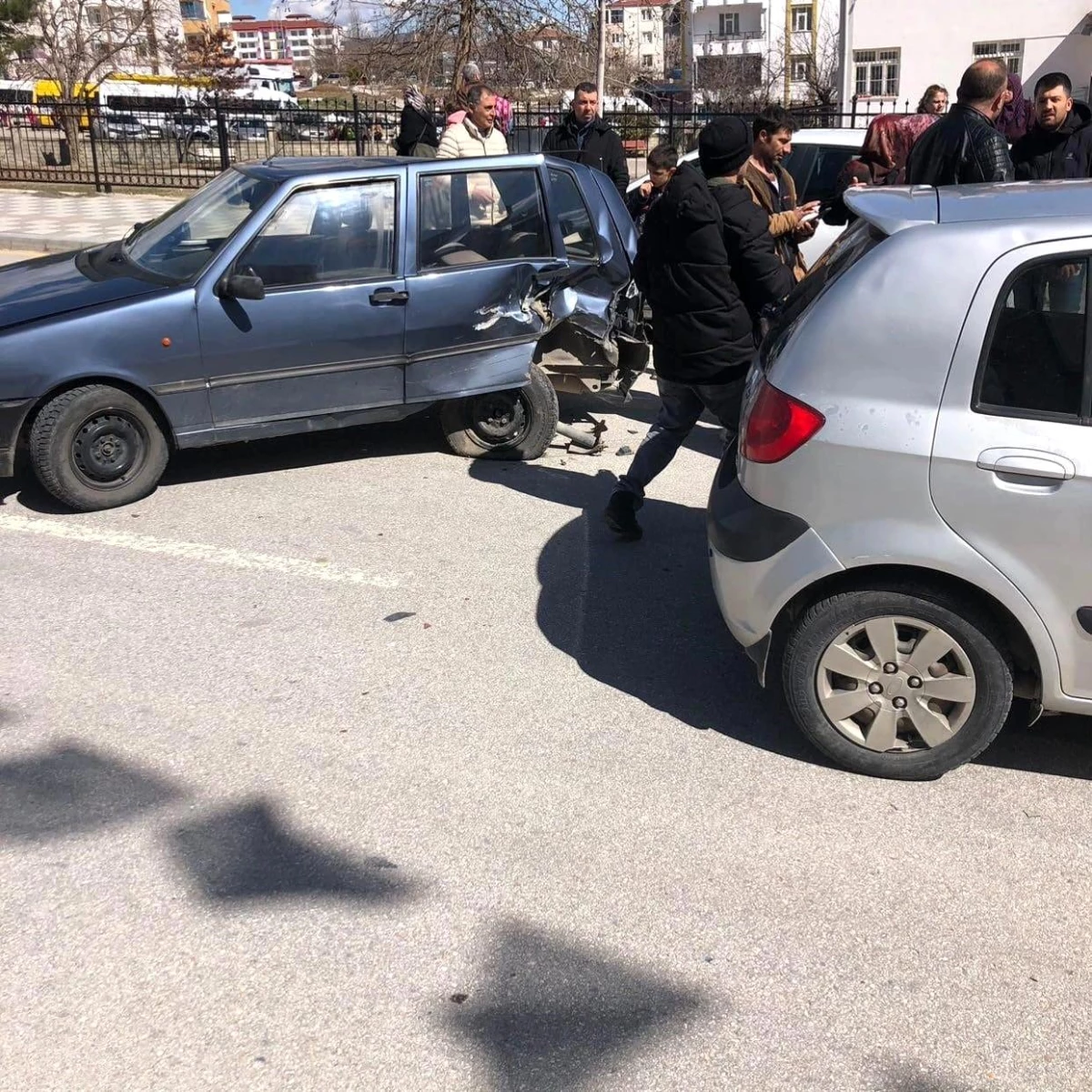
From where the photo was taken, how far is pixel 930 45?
1687 inches

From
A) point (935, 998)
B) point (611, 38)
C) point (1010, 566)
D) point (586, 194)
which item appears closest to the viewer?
point (935, 998)

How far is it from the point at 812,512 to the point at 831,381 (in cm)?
39

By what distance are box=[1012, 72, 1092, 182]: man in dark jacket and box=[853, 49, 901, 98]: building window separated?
133ft

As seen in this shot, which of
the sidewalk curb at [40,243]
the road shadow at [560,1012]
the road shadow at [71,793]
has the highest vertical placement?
the sidewalk curb at [40,243]

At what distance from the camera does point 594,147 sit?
9344 mm

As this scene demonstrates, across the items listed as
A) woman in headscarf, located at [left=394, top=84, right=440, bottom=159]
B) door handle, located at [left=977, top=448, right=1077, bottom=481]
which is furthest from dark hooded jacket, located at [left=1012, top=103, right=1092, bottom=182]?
woman in headscarf, located at [left=394, top=84, right=440, bottom=159]

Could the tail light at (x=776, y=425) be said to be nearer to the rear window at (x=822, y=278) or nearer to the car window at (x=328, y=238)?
the rear window at (x=822, y=278)

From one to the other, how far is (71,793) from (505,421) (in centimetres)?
383

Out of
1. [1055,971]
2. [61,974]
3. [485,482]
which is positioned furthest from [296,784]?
[485,482]

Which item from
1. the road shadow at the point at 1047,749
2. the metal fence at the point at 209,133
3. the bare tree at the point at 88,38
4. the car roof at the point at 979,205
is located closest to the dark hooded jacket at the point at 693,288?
the car roof at the point at 979,205

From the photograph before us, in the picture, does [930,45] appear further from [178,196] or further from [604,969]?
[604,969]

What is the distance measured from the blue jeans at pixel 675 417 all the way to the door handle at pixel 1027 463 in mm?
1762

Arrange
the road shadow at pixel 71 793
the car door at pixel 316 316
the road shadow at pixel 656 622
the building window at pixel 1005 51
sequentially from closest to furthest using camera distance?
the road shadow at pixel 71 793, the road shadow at pixel 656 622, the car door at pixel 316 316, the building window at pixel 1005 51

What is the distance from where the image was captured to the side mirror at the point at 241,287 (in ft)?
19.0
